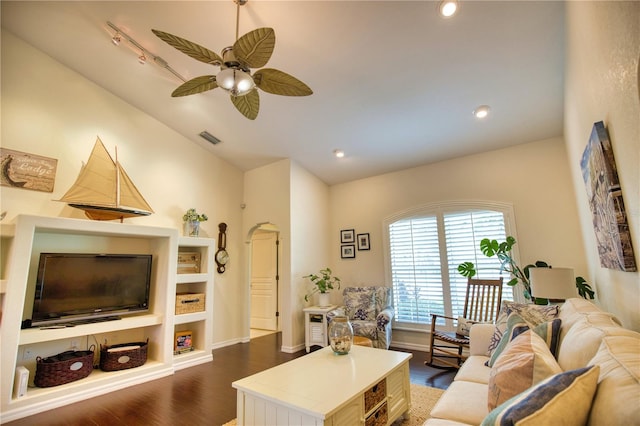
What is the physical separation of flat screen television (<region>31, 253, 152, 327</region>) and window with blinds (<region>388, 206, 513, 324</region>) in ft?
12.8

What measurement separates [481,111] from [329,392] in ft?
11.6

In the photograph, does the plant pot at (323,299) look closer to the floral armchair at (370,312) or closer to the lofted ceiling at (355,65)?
the floral armchair at (370,312)

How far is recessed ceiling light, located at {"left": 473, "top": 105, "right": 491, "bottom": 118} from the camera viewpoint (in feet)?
11.8

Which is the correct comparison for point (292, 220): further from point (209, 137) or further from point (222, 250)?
point (209, 137)

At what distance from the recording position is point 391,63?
10.1ft

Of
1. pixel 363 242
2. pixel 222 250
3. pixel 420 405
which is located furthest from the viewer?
pixel 363 242

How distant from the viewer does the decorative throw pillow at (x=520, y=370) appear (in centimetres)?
134

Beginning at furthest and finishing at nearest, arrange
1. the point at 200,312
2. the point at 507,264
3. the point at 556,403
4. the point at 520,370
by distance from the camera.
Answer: the point at 200,312, the point at 507,264, the point at 520,370, the point at 556,403

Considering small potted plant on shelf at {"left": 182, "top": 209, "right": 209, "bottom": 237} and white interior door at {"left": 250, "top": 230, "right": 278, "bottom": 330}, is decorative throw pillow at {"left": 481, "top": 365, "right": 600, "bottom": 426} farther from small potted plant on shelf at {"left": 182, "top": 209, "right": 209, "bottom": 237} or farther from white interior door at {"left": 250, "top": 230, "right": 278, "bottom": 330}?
white interior door at {"left": 250, "top": 230, "right": 278, "bottom": 330}

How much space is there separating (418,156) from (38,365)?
5466mm

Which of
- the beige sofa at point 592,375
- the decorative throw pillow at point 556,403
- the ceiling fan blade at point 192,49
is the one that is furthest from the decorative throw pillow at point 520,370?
the ceiling fan blade at point 192,49

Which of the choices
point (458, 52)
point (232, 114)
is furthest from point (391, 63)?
point (232, 114)

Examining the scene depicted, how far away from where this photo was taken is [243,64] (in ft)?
6.74

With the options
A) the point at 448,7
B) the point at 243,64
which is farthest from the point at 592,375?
the point at 448,7
